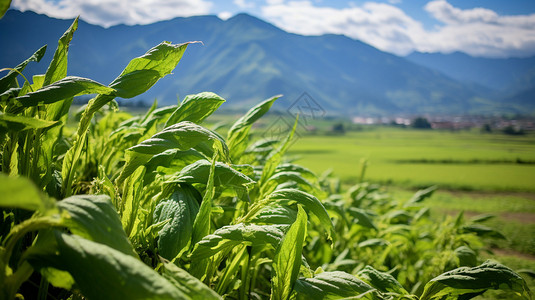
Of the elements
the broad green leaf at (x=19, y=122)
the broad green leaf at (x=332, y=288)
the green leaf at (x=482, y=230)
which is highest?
the broad green leaf at (x=19, y=122)

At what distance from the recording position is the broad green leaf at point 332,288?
29cm

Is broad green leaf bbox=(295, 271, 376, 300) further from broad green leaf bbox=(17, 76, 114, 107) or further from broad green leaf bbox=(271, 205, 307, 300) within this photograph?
broad green leaf bbox=(17, 76, 114, 107)

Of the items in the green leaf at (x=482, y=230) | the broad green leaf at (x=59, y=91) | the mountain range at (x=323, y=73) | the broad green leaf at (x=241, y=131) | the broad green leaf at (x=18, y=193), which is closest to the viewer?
the broad green leaf at (x=18, y=193)

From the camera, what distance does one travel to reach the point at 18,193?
0.14m

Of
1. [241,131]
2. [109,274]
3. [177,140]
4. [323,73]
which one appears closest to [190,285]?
[109,274]

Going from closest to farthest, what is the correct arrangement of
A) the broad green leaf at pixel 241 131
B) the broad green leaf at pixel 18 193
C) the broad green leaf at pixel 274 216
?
1. the broad green leaf at pixel 18 193
2. the broad green leaf at pixel 274 216
3. the broad green leaf at pixel 241 131

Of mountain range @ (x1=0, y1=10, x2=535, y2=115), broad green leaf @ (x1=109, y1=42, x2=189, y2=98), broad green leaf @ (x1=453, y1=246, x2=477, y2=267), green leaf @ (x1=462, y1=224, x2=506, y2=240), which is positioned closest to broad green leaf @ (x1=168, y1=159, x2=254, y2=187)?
broad green leaf @ (x1=109, y1=42, x2=189, y2=98)

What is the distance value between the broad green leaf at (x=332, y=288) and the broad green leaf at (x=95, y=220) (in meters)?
0.16

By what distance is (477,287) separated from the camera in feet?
1.06

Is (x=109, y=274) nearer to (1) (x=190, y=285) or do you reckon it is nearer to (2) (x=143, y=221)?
(1) (x=190, y=285)

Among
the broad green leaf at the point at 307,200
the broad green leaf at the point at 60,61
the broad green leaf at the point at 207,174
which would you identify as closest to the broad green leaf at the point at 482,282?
the broad green leaf at the point at 307,200

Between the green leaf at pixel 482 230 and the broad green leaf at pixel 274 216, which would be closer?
the broad green leaf at pixel 274 216

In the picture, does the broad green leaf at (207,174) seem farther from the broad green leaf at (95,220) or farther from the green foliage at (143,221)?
the broad green leaf at (95,220)

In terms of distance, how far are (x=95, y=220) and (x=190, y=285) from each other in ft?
0.24
